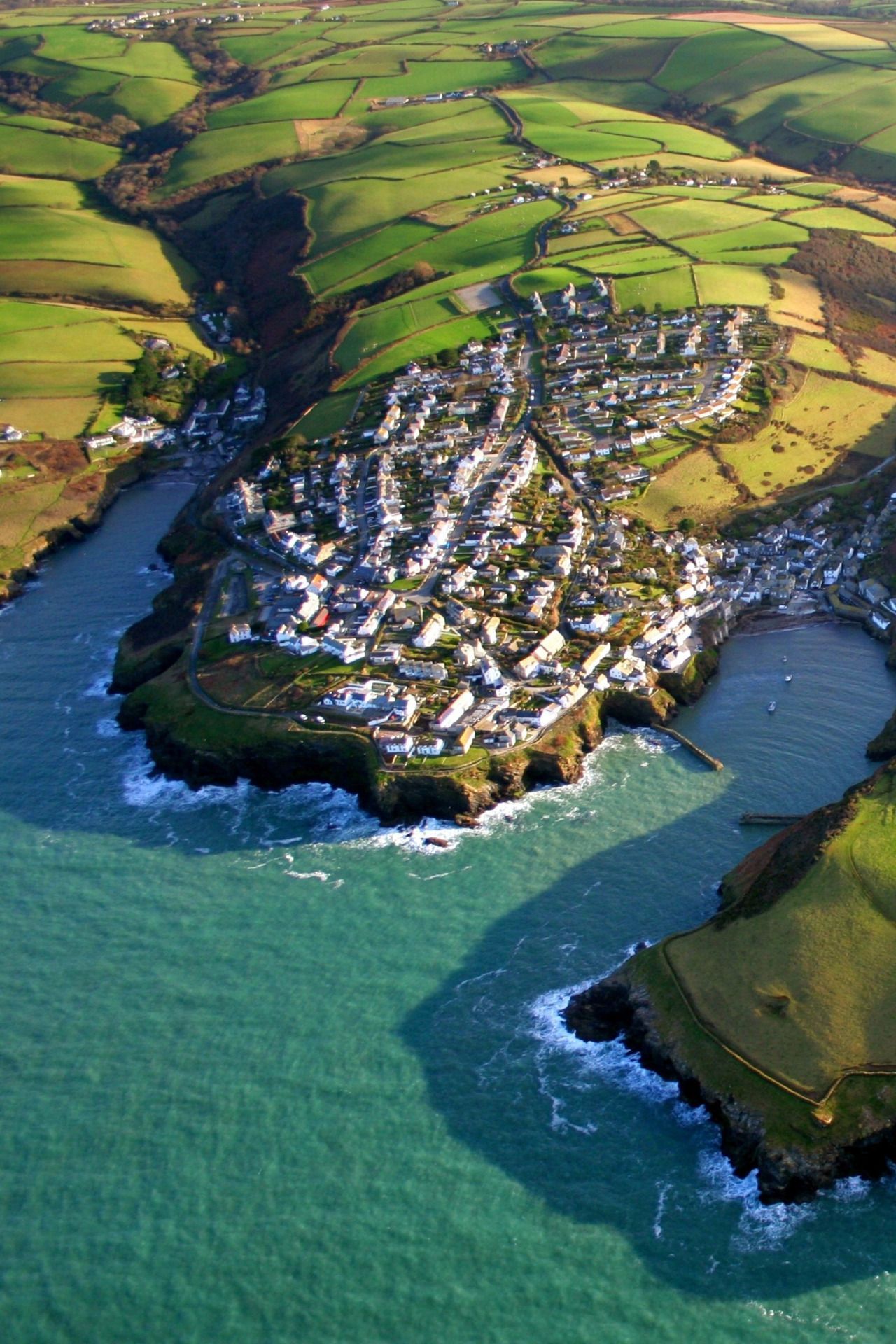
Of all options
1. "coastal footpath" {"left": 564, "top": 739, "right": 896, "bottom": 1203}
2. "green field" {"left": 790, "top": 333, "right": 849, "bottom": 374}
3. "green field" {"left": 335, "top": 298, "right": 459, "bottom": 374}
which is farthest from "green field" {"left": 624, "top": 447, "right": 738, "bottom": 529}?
"coastal footpath" {"left": 564, "top": 739, "right": 896, "bottom": 1203}

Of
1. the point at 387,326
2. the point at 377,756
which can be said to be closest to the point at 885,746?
the point at 377,756

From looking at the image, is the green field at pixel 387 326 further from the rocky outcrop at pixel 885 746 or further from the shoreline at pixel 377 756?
the rocky outcrop at pixel 885 746

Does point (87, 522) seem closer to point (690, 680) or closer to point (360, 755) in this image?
point (360, 755)

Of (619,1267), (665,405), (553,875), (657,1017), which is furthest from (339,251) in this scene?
(619,1267)

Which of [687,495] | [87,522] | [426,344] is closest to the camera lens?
[687,495]

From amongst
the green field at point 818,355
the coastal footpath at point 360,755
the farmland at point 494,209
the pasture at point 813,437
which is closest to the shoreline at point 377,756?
the coastal footpath at point 360,755

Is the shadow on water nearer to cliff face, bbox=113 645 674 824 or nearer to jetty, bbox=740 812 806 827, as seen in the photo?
jetty, bbox=740 812 806 827
